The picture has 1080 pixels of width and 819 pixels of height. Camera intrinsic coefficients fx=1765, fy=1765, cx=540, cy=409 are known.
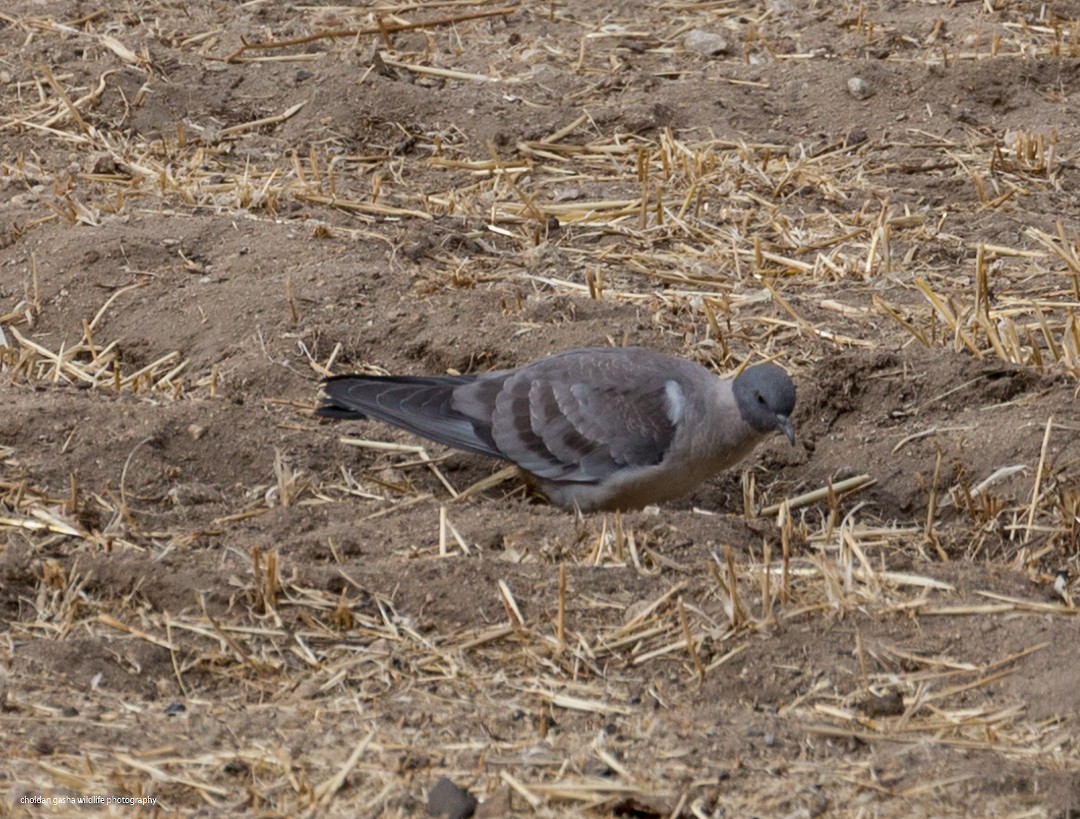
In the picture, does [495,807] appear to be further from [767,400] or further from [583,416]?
[583,416]

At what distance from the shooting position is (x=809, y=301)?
23.4 feet

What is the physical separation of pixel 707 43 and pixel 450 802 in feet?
22.0

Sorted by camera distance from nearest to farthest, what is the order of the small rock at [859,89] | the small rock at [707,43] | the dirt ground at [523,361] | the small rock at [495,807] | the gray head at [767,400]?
the small rock at [495,807], the dirt ground at [523,361], the gray head at [767,400], the small rock at [859,89], the small rock at [707,43]

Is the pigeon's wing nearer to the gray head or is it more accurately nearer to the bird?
the bird

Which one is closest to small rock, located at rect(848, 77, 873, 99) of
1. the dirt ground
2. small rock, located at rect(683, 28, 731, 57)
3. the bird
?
the dirt ground

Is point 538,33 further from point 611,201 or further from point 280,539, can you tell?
point 280,539

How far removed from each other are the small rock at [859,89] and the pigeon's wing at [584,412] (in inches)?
134

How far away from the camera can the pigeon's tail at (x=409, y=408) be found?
599 centimetres

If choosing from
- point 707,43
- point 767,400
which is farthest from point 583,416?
point 707,43

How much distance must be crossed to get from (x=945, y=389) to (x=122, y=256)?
3312 millimetres

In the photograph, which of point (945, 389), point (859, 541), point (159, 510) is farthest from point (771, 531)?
point (159, 510)

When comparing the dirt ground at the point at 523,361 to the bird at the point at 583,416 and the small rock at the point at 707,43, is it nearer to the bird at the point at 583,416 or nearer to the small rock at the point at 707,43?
the small rock at the point at 707,43

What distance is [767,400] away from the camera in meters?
5.77

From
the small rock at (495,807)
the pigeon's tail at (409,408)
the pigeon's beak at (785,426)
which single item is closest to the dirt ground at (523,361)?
the small rock at (495,807)
